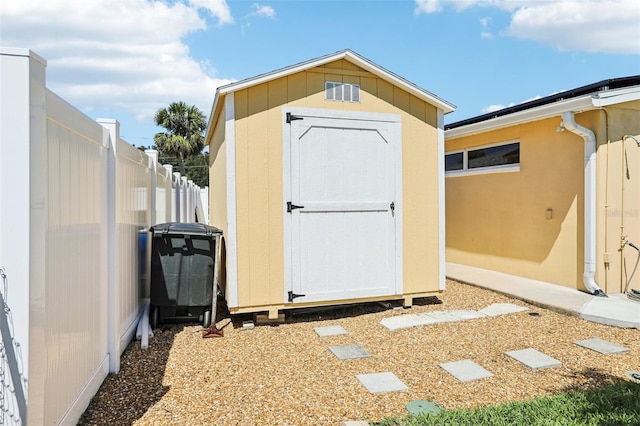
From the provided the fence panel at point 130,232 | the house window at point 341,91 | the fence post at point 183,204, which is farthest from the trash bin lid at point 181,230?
the fence post at point 183,204

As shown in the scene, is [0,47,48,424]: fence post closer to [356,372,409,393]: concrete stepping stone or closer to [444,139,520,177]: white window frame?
[356,372,409,393]: concrete stepping stone

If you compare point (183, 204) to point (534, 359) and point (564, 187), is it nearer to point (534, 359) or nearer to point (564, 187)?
point (564, 187)

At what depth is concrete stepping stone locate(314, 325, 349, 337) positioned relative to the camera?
4.62 meters

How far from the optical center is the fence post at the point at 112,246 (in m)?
3.30

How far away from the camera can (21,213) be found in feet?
5.85

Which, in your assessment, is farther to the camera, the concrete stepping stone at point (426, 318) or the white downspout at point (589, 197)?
the white downspout at point (589, 197)

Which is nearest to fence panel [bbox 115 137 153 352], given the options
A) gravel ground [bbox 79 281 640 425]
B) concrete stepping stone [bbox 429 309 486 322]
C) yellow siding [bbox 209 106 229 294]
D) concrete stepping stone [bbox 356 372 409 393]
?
gravel ground [bbox 79 281 640 425]

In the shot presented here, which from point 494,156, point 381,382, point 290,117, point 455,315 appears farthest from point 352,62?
point 494,156

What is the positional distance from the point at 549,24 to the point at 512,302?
8818 millimetres

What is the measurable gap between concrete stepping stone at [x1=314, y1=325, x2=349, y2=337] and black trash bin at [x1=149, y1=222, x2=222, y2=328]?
123 centimetres

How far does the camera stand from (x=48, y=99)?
2.06 meters

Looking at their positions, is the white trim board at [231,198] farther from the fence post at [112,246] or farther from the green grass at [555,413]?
the green grass at [555,413]

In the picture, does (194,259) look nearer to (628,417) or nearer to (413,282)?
(413,282)

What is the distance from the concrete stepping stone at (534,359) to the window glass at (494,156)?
13.9ft
